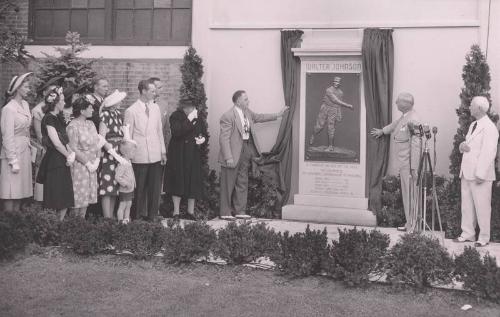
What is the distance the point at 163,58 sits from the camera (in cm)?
1191

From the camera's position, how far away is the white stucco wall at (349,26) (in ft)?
34.1

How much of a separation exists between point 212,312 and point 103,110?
397 cm

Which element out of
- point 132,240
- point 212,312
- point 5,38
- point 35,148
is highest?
point 5,38

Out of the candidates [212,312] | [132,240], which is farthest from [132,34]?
[212,312]

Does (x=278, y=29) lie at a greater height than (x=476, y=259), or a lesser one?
greater

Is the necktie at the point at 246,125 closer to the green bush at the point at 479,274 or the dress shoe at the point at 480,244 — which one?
the dress shoe at the point at 480,244

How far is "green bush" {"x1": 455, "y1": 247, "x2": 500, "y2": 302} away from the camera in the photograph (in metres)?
5.54

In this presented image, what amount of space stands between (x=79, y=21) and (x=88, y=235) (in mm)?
6957

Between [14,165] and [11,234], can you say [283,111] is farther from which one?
[11,234]

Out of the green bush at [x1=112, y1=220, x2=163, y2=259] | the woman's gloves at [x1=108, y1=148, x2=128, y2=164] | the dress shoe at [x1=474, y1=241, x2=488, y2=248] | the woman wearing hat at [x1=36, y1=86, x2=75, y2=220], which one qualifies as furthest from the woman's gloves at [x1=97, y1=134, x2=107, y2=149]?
the dress shoe at [x1=474, y1=241, x2=488, y2=248]

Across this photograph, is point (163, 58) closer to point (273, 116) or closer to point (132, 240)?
point (273, 116)

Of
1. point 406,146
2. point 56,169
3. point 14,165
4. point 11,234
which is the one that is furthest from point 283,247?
point 14,165

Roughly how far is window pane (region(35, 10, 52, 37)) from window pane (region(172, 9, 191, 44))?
270cm

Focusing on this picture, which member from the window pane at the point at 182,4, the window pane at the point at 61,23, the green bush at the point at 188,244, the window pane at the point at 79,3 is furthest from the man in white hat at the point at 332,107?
the window pane at the point at 61,23
